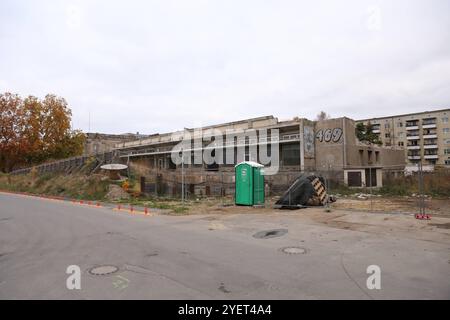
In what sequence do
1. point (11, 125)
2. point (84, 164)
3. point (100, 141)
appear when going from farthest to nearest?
point (100, 141) → point (11, 125) → point (84, 164)

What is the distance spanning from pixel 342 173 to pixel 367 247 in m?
26.1

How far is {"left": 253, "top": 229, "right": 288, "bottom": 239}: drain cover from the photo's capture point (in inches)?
394

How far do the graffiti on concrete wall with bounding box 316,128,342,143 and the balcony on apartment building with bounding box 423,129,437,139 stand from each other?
5737 cm

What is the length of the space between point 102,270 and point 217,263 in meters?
2.37

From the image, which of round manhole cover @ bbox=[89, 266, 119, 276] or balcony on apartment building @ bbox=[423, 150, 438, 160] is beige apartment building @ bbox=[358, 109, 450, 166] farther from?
round manhole cover @ bbox=[89, 266, 119, 276]

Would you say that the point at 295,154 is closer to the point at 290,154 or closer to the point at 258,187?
the point at 290,154

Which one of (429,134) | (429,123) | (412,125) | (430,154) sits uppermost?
(429,123)

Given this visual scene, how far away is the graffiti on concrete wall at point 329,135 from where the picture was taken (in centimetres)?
4453

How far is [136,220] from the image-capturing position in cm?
1405

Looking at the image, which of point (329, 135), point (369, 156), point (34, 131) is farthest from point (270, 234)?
point (34, 131)

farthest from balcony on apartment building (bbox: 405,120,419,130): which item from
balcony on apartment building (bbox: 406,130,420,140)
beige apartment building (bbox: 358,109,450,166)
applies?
balcony on apartment building (bbox: 406,130,420,140)

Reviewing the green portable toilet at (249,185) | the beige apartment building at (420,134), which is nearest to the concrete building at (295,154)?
the green portable toilet at (249,185)

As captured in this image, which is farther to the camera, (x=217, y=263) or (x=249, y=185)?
(x=249, y=185)

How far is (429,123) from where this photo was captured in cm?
8688
